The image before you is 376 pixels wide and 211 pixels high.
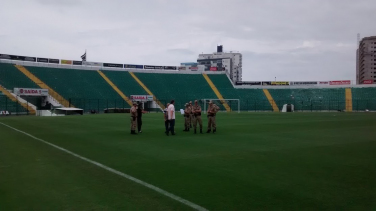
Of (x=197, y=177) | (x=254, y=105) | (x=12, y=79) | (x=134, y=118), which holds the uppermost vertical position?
(x=12, y=79)

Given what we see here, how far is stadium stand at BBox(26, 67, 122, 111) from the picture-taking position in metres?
56.4

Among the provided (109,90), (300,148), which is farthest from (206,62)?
(300,148)

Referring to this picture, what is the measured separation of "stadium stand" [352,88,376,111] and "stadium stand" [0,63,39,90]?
5840cm

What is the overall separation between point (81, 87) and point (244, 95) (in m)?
A: 33.5

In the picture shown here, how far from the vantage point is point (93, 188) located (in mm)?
6625

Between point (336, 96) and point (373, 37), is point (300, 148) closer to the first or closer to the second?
point (336, 96)

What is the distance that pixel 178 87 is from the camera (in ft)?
235

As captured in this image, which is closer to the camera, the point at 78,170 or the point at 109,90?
the point at 78,170

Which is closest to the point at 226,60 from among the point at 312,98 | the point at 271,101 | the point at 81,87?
the point at 312,98

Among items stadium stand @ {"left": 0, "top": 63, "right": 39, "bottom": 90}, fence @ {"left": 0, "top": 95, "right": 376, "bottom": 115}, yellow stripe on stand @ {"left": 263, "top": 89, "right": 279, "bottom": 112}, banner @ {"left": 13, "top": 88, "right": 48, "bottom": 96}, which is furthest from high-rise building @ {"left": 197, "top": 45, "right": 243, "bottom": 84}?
banner @ {"left": 13, "top": 88, "right": 48, "bottom": 96}

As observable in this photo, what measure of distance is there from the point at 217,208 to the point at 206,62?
157 m

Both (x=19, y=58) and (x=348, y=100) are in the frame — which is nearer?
(x=19, y=58)

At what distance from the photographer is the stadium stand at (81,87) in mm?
56375

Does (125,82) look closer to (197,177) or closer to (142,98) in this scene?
(142,98)
